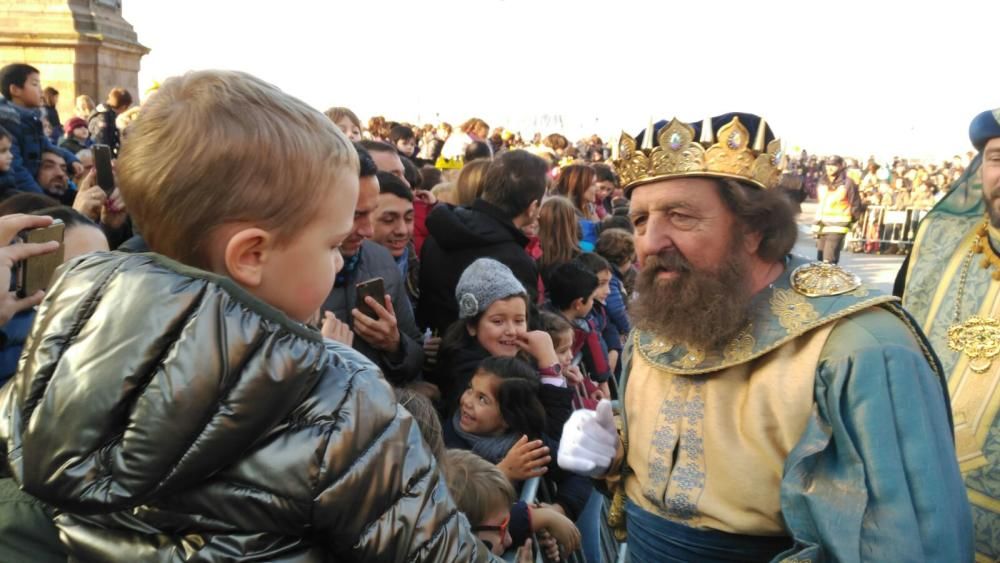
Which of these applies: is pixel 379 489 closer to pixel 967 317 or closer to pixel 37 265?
pixel 37 265

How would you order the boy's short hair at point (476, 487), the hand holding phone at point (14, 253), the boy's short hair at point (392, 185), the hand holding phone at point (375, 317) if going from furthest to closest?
the boy's short hair at point (392, 185) < the hand holding phone at point (375, 317) < the boy's short hair at point (476, 487) < the hand holding phone at point (14, 253)

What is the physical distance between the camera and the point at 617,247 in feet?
21.6

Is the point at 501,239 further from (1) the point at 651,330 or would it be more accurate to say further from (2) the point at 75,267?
(2) the point at 75,267

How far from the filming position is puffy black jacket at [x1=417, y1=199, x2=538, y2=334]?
14.2 feet

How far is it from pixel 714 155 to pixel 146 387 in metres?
1.64

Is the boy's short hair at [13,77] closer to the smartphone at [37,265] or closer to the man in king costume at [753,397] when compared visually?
the smartphone at [37,265]

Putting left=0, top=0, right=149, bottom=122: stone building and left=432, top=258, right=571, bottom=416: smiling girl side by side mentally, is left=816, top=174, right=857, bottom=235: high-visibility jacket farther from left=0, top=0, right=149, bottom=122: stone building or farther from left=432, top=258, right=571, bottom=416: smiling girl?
left=432, top=258, right=571, bottom=416: smiling girl

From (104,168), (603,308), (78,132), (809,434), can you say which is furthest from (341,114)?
(78,132)

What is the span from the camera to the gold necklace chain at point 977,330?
285cm

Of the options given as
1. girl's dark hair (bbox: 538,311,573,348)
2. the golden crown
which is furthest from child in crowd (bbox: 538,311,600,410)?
the golden crown

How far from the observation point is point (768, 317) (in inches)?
83.5

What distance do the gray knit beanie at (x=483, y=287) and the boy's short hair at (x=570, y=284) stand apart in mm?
1251

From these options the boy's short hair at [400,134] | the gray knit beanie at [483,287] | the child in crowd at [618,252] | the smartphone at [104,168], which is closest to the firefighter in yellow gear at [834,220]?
the boy's short hair at [400,134]

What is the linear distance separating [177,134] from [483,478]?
175 cm
